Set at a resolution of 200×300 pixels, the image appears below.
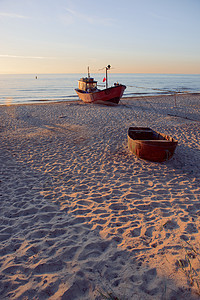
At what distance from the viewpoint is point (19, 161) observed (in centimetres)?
743

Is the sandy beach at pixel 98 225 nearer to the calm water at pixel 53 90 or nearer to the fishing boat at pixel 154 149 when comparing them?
the fishing boat at pixel 154 149

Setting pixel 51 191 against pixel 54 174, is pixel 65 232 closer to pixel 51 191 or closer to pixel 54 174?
pixel 51 191

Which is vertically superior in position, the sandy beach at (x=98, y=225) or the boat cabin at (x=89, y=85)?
the boat cabin at (x=89, y=85)

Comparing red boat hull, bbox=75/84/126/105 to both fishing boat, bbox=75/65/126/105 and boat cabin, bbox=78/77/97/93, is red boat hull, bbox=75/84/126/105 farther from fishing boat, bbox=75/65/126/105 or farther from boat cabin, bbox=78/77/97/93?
boat cabin, bbox=78/77/97/93

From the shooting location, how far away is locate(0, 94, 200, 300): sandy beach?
2.68 m

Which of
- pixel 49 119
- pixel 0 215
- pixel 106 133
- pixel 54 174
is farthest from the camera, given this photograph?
pixel 49 119

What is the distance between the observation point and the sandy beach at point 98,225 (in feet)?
8.80

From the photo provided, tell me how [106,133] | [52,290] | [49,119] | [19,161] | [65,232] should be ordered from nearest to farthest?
[52,290], [65,232], [19,161], [106,133], [49,119]

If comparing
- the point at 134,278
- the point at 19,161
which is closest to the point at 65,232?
the point at 134,278

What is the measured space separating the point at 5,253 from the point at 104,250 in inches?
66.5

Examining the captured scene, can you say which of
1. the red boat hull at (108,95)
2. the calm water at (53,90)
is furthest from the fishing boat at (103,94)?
the calm water at (53,90)

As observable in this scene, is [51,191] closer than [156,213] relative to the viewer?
No

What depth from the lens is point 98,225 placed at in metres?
3.95

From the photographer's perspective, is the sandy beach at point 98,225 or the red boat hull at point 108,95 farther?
the red boat hull at point 108,95
